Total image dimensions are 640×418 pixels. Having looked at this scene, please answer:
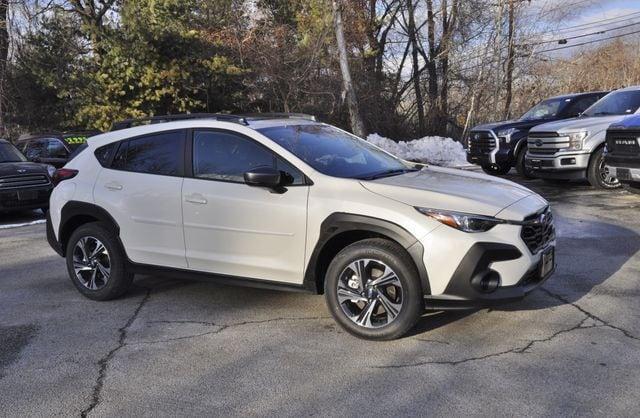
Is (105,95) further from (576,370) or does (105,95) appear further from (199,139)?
(576,370)

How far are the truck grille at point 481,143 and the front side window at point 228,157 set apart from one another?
10029 mm

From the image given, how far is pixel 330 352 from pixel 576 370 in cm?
163

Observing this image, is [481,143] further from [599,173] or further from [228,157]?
[228,157]

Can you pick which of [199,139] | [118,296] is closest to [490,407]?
[199,139]

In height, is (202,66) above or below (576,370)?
above

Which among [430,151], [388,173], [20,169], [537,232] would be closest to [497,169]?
[430,151]

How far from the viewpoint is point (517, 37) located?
2723 cm

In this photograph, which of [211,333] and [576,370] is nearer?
[576,370]

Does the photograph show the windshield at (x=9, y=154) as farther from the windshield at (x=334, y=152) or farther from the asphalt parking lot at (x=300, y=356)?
the windshield at (x=334, y=152)

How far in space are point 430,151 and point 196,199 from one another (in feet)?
53.8

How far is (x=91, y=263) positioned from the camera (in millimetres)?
5840

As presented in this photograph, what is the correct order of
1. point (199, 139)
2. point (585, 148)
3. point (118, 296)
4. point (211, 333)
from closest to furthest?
point (211, 333)
point (199, 139)
point (118, 296)
point (585, 148)

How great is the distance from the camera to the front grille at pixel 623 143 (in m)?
9.35

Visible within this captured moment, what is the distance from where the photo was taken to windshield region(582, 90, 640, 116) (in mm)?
11596
